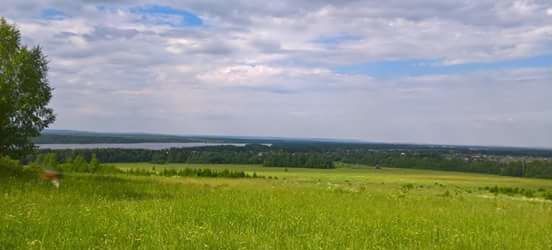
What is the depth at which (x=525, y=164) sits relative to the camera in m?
142

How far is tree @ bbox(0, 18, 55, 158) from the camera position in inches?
1578

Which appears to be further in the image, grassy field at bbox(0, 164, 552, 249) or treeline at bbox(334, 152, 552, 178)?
treeline at bbox(334, 152, 552, 178)

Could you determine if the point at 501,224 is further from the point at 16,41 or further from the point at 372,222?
the point at 16,41

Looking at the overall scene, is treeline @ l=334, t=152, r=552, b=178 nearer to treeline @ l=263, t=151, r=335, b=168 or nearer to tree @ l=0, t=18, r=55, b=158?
treeline @ l=263, t=151, r=335, b=168

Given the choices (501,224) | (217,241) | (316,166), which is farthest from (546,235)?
(316,166)

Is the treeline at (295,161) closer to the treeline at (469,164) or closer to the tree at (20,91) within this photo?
the treeline at (469,164)

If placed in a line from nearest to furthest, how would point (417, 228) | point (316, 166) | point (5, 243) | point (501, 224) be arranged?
point (5, 243), point (417, 228), point (501, 224), point (316, 166)

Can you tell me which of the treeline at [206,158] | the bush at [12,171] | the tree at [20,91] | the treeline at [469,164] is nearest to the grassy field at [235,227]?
the bush at [12,171]

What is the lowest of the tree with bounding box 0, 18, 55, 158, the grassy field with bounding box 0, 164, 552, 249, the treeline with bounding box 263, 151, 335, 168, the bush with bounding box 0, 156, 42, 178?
the treeline with bounding box 263, 151, 335, 168

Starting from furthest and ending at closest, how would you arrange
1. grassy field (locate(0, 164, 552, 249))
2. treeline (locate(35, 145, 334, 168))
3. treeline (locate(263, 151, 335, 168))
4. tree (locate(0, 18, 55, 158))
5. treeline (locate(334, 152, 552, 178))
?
treeline (locate(263, 151, 335, 168)) < treeline (locate(334, 152, 552, 178)) < treeline (locate(35, 145, 334, 168)) < tree (locate(0, 18, 55, 158)) < grassy field (locate(0, 164, 552, 249))

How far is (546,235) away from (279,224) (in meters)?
7.30

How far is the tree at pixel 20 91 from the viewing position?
40.1 m

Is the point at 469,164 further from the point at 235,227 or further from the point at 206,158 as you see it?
the point at 235,227

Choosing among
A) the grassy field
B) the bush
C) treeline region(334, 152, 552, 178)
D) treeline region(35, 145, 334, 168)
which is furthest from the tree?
treeline region(334, 152, 552, 178)
